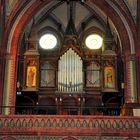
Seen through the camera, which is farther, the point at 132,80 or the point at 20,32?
the point at 20,32

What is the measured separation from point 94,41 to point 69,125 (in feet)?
30.3

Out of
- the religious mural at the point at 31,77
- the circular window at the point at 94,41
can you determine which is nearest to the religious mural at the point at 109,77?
the circular window at the point at 94,41

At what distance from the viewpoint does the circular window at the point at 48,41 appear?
26.3 meters

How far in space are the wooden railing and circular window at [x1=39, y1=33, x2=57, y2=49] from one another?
831cm

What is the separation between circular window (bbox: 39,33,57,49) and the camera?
86.4 ft

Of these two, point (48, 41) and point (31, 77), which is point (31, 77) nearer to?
point (31, 77)

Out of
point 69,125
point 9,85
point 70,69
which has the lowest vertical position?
point 69,125

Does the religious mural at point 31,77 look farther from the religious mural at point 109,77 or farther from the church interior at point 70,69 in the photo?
Answer: the religious mural at point 109,77

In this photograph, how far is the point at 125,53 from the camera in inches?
857

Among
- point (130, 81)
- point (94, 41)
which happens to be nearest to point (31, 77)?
point (94, 41)

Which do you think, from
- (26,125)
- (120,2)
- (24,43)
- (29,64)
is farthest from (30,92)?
(120,2)

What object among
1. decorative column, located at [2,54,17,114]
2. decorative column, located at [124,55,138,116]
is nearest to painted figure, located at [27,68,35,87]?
decorative column, located at [2,54,17,114]

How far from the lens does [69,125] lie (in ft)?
61.2

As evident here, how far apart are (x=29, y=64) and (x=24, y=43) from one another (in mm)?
1996
